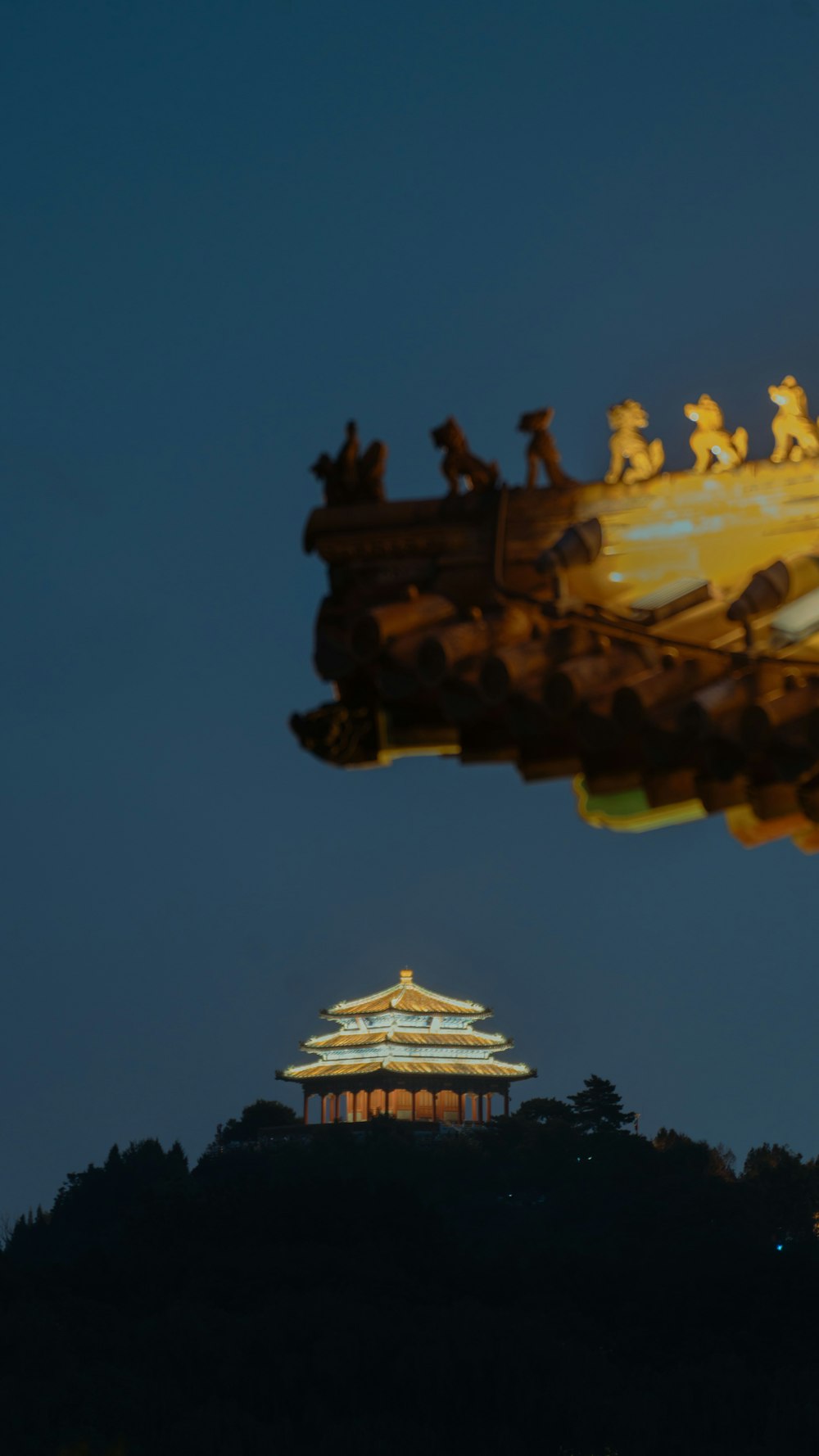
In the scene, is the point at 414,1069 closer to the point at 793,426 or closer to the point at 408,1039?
the point at 408,1039

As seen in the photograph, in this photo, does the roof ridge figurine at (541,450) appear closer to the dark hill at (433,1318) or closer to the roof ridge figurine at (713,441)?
the roof ridge figurine at (713,441)

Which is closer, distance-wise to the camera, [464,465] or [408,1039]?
[464,465]

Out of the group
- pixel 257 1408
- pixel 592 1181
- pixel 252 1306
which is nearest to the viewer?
pixel 257 1408

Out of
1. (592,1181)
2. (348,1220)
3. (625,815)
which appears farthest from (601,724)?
(592,1181)

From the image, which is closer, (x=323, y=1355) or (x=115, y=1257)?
(x=323, y=1355)

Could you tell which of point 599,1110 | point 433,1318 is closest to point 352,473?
point 433,1318

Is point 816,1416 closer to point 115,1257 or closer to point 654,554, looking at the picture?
point 115,1257

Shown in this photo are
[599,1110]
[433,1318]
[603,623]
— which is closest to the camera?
[603,623]
